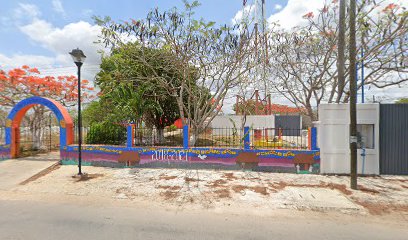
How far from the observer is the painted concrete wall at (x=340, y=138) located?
7.10 meters

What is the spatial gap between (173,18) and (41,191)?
7.84m

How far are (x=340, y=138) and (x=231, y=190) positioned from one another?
441 cm

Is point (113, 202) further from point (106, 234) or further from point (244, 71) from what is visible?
point (244, 71)

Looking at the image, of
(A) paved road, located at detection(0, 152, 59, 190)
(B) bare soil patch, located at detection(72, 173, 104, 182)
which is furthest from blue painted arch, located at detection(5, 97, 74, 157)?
(B) bare soil patch, located at detection(72, 173, 104, 182)

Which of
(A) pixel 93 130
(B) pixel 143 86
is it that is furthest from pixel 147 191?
(B) pixel 143 86

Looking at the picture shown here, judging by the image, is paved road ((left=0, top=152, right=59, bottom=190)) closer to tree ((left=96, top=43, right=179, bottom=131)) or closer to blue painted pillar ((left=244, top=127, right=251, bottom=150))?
tree ((left=96, top=43, right=179, bottom=131))

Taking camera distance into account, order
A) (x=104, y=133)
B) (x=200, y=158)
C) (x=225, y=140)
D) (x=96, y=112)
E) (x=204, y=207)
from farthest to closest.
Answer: (x=96, y=112) < (x=225, y=140) < (x=104, y=133) < (x=200, y=158) < (x=204, y=207)

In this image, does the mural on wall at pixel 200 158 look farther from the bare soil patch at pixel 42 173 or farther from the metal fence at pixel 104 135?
the metal fence at pixel 104 135

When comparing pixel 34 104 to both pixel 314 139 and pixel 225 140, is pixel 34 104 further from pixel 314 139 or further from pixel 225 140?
pixel 314 139

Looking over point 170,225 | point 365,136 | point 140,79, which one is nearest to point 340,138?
point 365,136

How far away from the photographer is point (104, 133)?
406 inches

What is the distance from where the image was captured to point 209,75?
34.4 ft

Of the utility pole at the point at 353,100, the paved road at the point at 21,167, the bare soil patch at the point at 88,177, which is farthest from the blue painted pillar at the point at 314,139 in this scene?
the paved road at the point at 21,167

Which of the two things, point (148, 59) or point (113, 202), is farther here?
point (148, 59)
